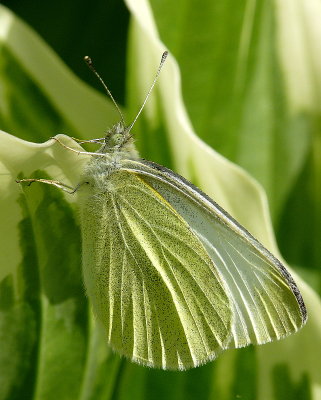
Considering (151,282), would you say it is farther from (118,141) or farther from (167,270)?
(118,141)

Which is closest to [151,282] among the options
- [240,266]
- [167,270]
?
[167,270]

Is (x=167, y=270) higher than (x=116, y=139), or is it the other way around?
(x=116, y=139)

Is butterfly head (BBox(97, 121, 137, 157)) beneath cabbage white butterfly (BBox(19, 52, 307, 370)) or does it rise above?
above

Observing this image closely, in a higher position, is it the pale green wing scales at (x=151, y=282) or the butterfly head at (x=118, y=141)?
the butterfly head at (x=118, y=141)

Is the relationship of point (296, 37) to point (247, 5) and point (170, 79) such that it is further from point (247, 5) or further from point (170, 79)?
point (170, 79)
